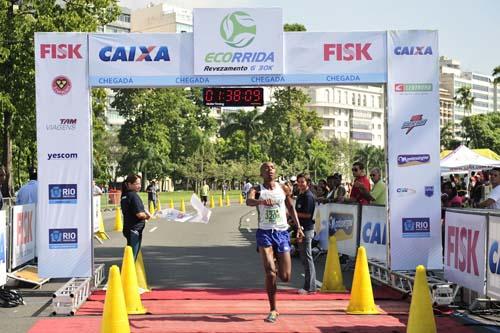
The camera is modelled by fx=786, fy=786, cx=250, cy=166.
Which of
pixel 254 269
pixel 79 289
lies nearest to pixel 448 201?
pixel 254 269

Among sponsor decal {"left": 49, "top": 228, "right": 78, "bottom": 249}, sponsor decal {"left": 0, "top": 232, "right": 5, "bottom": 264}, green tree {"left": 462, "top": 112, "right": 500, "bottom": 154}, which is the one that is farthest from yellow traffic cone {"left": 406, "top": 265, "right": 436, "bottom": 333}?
green tree {"left": 462, "top": 112, "right": 500, "bottom": 154}

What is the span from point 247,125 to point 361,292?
94488 millimetres

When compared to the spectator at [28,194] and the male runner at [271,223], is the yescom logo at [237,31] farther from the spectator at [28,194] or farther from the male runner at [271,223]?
the spectator at [28,194]

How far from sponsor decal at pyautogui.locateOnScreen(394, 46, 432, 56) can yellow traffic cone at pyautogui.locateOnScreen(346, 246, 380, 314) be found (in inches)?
153

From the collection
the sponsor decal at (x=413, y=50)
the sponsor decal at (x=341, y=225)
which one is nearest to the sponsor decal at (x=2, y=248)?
the sponsor decal at (x=413, y=50)

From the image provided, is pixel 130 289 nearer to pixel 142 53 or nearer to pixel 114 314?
pixel 114 314

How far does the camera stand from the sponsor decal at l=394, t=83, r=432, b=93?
511 inches

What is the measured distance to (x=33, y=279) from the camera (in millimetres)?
13734

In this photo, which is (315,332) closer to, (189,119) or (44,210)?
(44,210)

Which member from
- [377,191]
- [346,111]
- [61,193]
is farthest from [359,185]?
[346,111]

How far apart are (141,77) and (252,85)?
6.00 ft

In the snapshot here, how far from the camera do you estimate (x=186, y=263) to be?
1753cm

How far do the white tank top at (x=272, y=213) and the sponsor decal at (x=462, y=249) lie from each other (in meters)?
2.58

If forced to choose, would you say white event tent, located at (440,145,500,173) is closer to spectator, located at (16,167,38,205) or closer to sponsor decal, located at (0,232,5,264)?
spectator, located at (16,167,38,205)
